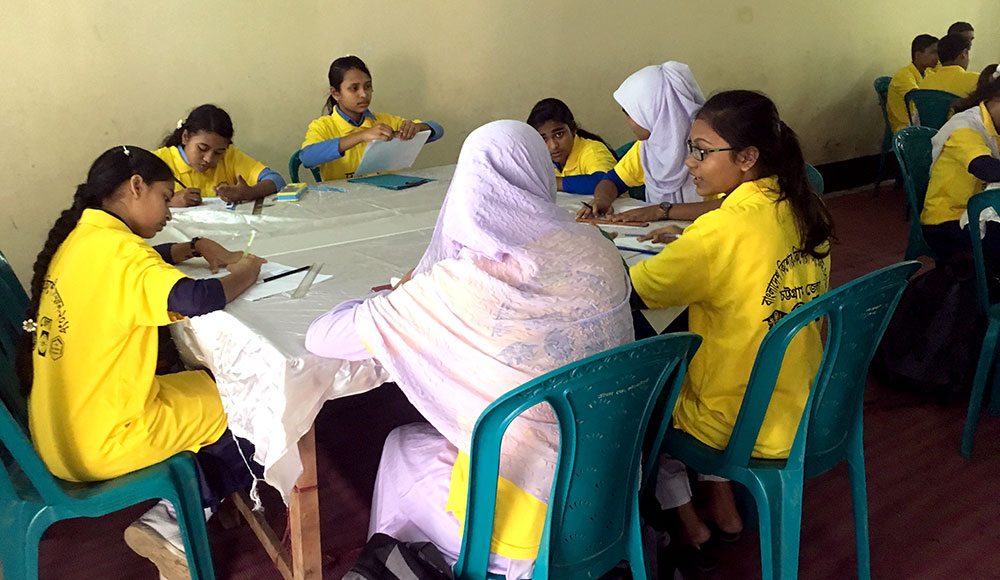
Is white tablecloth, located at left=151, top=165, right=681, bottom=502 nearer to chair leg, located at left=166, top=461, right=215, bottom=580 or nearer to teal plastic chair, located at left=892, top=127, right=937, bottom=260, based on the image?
chair leg, located at left=166, top=461, right=215, bottom=580

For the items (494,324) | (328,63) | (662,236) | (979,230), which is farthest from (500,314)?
(328,63)

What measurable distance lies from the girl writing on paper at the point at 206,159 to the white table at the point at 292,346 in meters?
0.34

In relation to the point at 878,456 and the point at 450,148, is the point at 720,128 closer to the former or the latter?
the point at 878,456

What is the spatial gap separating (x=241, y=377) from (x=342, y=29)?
2428 millimetres

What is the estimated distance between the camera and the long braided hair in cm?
148

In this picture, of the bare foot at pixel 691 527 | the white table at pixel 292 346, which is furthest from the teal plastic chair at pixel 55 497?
the bare foot at pixel 691 527

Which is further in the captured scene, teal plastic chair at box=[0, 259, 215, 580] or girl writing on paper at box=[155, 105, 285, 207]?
girl writing on paper at box=[155, 105, 285, 207]

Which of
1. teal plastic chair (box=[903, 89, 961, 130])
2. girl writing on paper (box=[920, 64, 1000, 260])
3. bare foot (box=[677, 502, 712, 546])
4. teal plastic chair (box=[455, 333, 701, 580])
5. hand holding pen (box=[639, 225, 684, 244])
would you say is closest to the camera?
teal plastic chair (box=[455, 333, 701, 580])

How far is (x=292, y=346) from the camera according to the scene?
134 cm

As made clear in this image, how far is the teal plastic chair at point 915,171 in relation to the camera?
2688mm

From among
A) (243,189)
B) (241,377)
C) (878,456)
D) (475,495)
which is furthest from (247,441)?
(878,456)

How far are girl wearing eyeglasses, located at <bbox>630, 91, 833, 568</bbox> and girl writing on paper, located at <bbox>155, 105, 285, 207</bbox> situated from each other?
146cm

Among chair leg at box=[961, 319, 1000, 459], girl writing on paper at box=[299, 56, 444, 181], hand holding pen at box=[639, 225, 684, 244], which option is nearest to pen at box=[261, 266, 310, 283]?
hand holding pen at box=[639, 225, 684, 244]

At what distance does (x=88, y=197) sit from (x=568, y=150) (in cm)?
180
